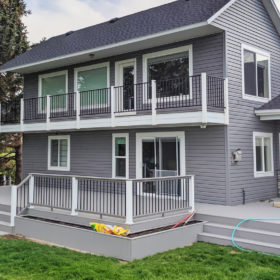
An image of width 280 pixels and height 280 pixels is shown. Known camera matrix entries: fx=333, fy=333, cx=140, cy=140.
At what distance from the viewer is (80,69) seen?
13.5 m

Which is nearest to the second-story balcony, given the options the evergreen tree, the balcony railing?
the balcony railing

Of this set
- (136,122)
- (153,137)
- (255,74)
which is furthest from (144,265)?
(255,74)

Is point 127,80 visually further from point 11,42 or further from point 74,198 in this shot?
point 11,42

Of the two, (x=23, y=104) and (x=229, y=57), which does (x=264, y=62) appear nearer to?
(x=229, y=57)

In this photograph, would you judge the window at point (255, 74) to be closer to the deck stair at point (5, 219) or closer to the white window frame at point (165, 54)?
the white window frame at point (165, 54)

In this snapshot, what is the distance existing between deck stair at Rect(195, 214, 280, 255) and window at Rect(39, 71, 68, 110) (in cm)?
813

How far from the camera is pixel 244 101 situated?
10609mm

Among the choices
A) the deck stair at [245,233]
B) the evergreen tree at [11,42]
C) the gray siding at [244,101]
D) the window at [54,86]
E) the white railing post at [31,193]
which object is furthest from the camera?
the evergreen tree at [11,42]

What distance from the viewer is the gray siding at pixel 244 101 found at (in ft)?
32.7

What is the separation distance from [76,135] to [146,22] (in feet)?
17.2

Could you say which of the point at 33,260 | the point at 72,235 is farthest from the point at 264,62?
the point at 33,260

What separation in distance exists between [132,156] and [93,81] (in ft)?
11.6

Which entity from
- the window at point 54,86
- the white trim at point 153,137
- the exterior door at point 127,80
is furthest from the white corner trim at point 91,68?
the white trim at point 153,137

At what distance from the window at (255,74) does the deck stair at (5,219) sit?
8.06 metres
